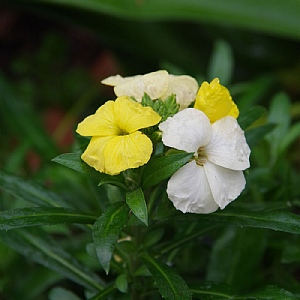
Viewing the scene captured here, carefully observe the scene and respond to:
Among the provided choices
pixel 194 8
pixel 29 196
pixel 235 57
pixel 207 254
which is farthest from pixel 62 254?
pixel 235 57

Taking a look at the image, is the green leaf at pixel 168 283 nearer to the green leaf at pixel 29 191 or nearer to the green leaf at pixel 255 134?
the green leaf at pixel 29 191

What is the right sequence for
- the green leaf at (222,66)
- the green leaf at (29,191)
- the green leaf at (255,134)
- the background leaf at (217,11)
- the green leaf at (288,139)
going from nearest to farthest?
the green leaf at (29,191)
the green leaf at (255,134)
the green leaf at (288,139)
the green leaf at (222,66)
the background leaf at (217,11)

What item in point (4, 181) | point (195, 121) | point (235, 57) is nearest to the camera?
point (195, 121)

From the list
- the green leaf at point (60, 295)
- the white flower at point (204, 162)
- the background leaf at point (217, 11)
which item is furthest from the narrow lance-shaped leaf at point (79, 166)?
the background leaf at point (217, 11)

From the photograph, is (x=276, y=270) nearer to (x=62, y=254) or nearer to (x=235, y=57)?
(x=62, y=254)

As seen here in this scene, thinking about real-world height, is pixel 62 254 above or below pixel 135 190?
below

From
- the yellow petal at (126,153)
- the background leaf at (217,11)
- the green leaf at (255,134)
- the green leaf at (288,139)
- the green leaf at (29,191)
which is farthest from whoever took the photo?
the background leaf at (217,11)
